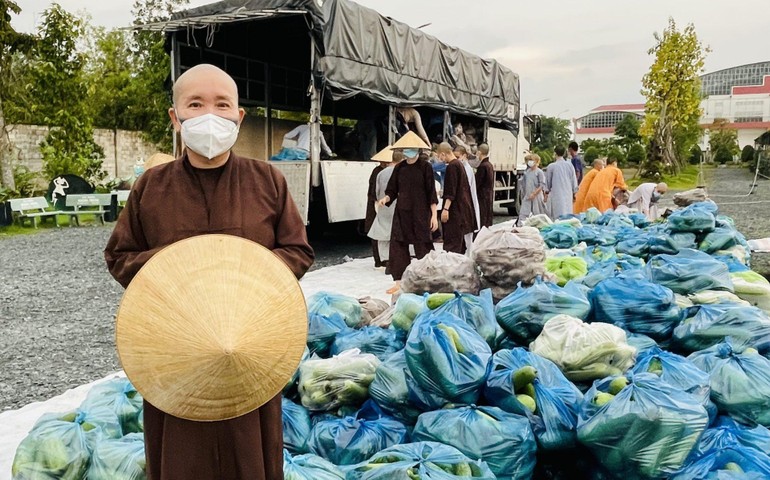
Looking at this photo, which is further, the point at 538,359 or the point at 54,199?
the point at 54,199

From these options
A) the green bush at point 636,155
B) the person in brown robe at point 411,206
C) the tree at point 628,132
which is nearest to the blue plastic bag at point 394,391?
the person in brown robe at point 411,206

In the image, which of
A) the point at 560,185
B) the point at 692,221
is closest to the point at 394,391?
the point at 692,221

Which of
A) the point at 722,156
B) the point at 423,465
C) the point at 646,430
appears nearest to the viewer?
the point at 423,465

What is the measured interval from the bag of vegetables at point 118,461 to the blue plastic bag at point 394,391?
98cm

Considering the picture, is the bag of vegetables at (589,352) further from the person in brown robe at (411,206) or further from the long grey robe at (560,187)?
the long grey robe at (560,187)

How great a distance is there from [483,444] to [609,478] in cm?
50

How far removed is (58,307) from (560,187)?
7.29m

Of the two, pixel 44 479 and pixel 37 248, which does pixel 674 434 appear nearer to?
pixel 44 479

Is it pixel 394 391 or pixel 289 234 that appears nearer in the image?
pixel 289 234

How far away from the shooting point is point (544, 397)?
2.54m

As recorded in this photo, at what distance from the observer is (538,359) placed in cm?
275

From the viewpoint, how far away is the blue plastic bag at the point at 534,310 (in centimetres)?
320

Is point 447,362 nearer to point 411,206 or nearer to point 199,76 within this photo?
point 199,76

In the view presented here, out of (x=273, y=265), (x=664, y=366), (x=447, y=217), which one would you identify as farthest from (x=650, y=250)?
(x=273, y=265)
